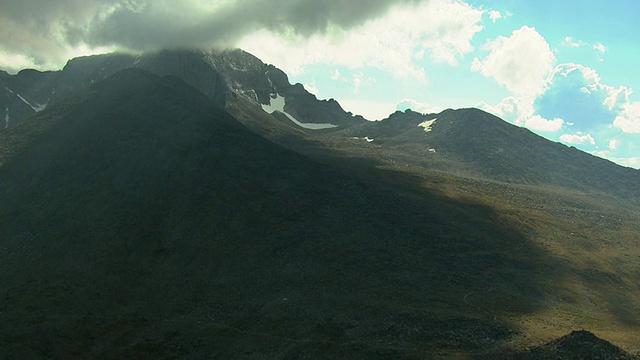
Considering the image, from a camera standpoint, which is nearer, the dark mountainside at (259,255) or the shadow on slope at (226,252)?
the dark mountainside at (259,255)

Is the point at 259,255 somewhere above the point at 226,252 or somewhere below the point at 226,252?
above

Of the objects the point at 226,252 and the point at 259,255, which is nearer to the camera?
the point at 259,255

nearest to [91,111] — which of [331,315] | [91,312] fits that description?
[91,312]

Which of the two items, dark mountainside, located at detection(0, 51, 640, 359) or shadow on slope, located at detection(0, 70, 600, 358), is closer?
dark mountainside, located at detection(0, 51, 640, 359)

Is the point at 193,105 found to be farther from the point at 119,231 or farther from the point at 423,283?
the point at 423,283

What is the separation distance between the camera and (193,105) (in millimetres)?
141000

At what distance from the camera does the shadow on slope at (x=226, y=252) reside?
56969 millimetres

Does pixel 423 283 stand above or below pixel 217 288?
above

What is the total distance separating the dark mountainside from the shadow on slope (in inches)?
14.7

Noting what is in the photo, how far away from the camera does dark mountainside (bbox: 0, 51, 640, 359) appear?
56.2m

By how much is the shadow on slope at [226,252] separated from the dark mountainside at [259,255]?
37 centimetres

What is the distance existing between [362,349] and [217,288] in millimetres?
30912

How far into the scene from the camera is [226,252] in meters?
81.8

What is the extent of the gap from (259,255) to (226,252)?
628cm
